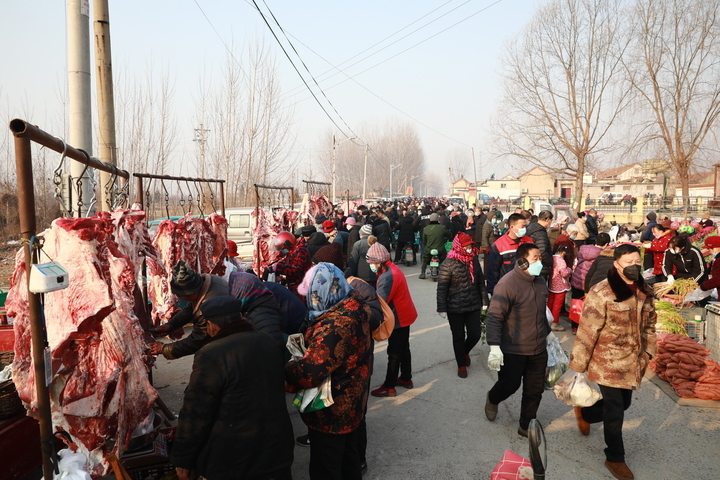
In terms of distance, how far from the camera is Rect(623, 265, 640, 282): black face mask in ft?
12.4

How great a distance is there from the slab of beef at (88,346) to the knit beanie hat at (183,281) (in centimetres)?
34

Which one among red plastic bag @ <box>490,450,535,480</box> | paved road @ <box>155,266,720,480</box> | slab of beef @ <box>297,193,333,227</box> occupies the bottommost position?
paved road @ <box>155,266,720,480</box>

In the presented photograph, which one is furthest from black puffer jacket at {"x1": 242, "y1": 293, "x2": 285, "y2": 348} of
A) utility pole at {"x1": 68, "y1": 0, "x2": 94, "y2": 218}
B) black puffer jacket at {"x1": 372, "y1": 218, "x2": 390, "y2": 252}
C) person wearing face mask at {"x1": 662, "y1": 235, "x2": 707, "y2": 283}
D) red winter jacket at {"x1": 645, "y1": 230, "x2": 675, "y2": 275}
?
black puffer jacket at {"x1": 372, "y1": 218, "x2": 390, "y2": 252}

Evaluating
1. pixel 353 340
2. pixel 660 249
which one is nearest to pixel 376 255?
pixel 353 340

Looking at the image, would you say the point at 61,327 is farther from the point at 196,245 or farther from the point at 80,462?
the point at 196,245

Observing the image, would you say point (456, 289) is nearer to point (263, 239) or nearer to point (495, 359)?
point (495, 359)

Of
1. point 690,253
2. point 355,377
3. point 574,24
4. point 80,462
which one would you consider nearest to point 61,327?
point 80,462

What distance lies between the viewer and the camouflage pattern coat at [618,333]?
3852mm

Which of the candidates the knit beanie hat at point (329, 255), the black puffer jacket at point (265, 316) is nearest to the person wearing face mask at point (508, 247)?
the knit beanie hat at point (329, 255)

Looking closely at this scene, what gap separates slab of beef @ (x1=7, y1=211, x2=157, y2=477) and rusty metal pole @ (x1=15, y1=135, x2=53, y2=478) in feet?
1.89

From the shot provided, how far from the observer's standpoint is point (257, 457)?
8.80ft

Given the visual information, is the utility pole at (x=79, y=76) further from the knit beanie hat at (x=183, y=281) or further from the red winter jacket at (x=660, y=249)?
the red winter jacket at (x=660, y=249)

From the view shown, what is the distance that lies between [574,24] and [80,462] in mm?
25652

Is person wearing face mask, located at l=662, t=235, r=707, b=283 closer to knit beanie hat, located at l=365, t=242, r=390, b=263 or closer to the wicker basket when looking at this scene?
knit beanie hat, located at l=365, t=242, r=390, b=263
